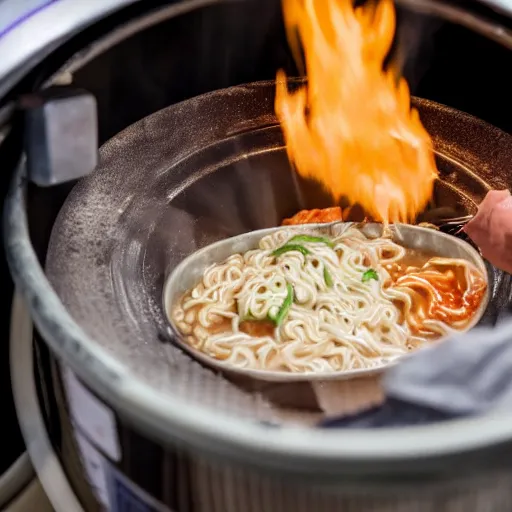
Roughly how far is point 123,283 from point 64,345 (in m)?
0.46

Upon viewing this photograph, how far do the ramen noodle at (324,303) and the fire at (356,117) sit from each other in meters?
0.17

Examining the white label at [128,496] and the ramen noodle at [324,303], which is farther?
the ramen noodle at [324,303]

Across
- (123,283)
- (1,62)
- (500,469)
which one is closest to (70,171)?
(1,62)

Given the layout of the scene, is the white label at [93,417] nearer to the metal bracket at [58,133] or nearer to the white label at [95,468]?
the white label at [95,468]

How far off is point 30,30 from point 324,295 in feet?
3.45

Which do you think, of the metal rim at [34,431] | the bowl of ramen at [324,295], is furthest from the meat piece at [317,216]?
the metal rim at [34,431]

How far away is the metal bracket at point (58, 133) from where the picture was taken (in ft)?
4.09

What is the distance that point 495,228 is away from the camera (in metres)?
1.73

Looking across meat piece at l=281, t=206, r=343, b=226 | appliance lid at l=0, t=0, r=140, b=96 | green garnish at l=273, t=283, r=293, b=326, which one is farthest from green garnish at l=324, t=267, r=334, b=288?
appliance lid at l=0, t=0, r=140, b=96

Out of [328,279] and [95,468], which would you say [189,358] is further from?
[328,279]

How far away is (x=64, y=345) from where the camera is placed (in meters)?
1.10

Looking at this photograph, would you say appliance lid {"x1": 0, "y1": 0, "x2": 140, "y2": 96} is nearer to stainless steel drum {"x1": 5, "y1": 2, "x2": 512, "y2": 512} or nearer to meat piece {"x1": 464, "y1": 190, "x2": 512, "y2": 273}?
stainless steel drum {"x1": 5, "y1": 2, "x2": 512, "y2": 512}

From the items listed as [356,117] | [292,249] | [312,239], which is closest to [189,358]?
[292,249]

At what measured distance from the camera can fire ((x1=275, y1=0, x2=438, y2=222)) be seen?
79.5 inches
